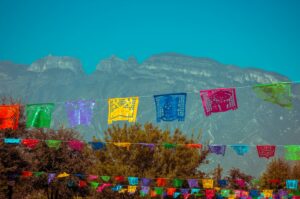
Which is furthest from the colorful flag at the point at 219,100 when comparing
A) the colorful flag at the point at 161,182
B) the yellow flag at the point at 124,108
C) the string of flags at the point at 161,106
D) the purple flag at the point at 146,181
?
the colorful flag at the point at 161,182

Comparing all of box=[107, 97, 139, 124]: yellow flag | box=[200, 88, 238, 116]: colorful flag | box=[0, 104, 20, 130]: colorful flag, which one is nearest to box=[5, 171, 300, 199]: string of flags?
box=[0, 104, 20, 130]: colorful flag

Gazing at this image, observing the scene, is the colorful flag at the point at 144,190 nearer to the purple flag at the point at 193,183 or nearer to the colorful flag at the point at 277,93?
the purple flag at the point at 193,183

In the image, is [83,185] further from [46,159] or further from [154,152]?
[154,152]

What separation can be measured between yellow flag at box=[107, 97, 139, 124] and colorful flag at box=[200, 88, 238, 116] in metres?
3.66

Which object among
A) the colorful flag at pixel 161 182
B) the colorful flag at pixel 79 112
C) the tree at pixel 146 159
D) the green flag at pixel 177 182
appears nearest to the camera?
the colorful flag at pixel 79 112

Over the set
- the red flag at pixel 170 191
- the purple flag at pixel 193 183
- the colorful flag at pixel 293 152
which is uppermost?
the colorful flag at pixel 293 152

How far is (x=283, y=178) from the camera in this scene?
5312 centimetres

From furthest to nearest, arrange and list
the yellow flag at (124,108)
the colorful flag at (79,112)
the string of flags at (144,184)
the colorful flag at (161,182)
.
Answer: the colorful flag at (161,182), the string of flags at (144,184), the colorful flag at (79,112), the yellow flag at (124,108)

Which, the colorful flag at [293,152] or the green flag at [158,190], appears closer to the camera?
the colorful flag at [293,152]

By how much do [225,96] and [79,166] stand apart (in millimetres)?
19265

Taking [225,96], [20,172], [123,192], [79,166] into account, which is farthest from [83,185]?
[225,96]

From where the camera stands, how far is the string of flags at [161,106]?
63.8 ft

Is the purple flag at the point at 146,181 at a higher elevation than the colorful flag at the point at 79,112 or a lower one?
lower

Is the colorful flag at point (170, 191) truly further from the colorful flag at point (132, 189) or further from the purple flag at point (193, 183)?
the colorful flag at point (132, 189)
